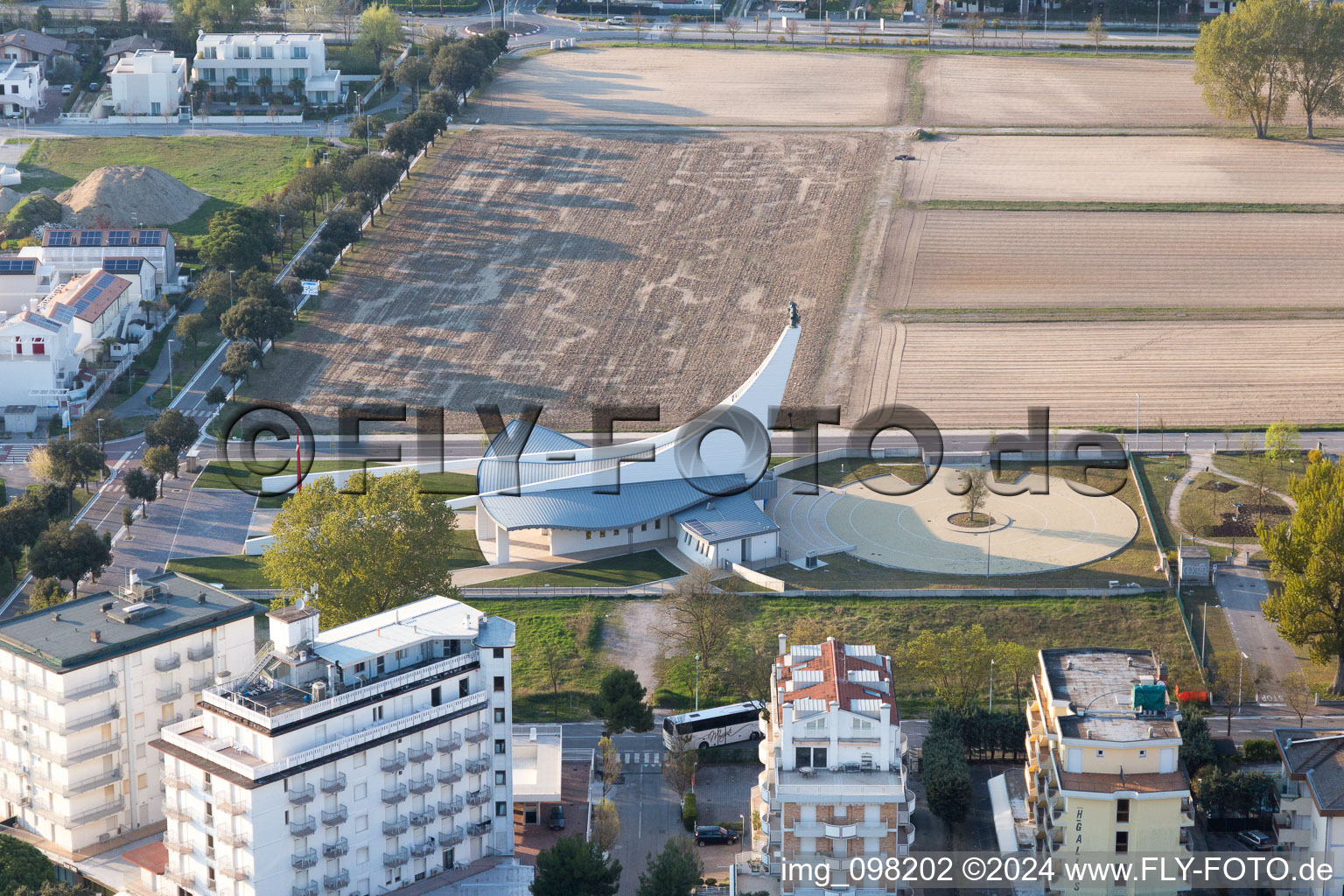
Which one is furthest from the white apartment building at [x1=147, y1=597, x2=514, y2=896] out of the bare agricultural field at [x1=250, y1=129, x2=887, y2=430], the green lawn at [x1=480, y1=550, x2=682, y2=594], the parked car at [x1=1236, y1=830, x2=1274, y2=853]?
the bare agricultural field at [x1=250, y1=129, x2=887, y2=430]

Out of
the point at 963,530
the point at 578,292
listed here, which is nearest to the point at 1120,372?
the point at 963,530

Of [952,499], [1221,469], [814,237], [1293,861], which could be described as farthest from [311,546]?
[814,237]

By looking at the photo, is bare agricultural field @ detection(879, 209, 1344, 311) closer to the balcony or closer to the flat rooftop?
the flat rooftop

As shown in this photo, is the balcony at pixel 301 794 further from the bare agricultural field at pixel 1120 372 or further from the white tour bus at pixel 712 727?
the bare agricultural field at pixel 1120 372

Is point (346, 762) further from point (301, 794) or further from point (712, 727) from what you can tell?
point (712, 727)

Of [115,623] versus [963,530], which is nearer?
[115,623]

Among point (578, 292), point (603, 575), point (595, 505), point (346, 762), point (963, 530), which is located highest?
point (578, 292)

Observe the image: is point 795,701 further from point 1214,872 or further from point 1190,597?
point 1190,597
